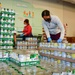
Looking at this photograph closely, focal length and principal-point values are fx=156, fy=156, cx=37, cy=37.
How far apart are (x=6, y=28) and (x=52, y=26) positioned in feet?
6.83

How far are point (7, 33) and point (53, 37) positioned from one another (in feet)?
6.21

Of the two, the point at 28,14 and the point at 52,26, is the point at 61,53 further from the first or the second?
the point at 28,14

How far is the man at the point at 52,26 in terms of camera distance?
2939 mm

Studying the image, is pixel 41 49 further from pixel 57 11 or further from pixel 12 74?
pixel 57 11

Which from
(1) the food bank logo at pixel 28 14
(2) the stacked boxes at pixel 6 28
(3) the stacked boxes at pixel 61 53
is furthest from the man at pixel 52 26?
(1) the food bank logo at pixel 28 14

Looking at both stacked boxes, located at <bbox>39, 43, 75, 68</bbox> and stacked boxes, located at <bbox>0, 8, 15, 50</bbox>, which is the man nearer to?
stacked boxes, located at <bbox>39, 43, 75, 68</bbox>

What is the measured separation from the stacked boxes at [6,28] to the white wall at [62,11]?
129 inches

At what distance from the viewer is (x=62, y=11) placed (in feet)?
30.7

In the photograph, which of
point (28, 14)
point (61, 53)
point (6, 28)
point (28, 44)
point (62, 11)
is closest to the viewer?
point (61, 53)

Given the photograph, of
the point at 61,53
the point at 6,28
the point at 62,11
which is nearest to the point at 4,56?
the point at 61,53

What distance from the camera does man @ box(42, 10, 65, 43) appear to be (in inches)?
116

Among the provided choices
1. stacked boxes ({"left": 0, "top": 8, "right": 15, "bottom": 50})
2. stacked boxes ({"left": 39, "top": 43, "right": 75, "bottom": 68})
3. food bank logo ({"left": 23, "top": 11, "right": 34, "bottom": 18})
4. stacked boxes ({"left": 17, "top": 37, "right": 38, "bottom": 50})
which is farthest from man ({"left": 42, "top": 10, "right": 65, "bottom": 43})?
food bank logo ({"left": 23, "top": 11, "right": 34, "bottom": 18})

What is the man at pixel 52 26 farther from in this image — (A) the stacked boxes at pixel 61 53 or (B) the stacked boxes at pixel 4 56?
(B) the stacked boxes at pixel 4 56

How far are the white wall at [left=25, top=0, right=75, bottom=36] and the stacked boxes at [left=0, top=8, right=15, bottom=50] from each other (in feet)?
10.7
